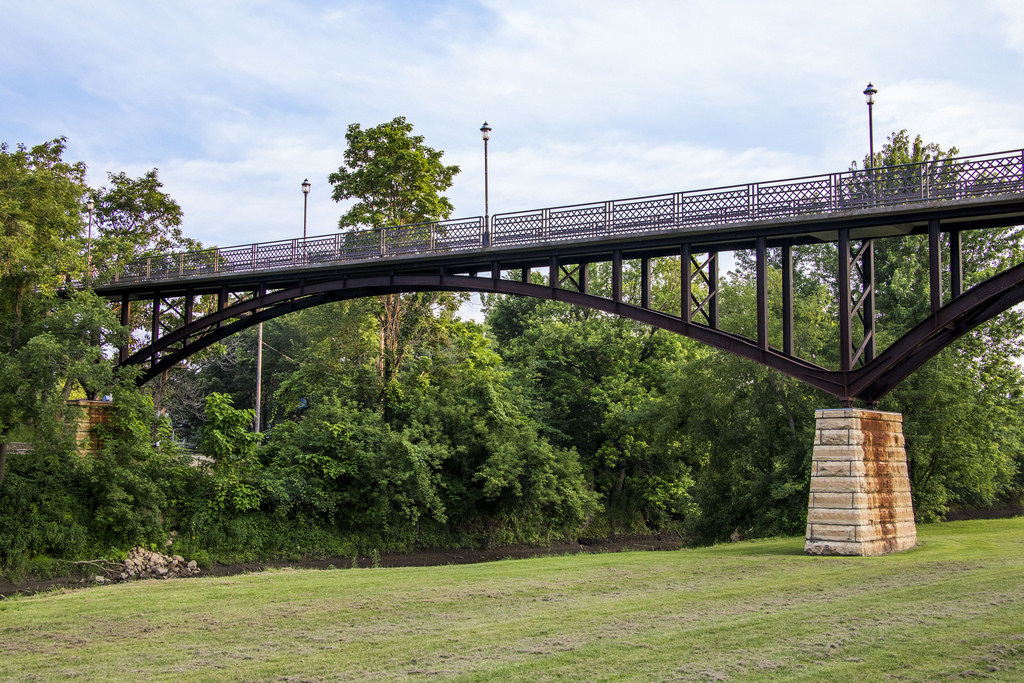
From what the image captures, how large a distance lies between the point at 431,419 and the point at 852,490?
20765mm

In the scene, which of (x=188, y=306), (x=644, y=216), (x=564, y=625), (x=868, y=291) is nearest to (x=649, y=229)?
→ (x=644, y=216)

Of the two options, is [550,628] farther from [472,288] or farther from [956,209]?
[472,288]

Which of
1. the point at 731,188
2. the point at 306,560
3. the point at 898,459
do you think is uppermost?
the point at 731,188

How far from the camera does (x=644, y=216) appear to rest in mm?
25969

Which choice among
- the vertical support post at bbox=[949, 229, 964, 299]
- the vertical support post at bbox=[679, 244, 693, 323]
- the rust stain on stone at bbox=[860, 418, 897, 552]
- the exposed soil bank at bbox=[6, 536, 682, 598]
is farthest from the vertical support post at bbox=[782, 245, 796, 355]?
the exposed soil bank at bbox=[6, 536, 682, 598]

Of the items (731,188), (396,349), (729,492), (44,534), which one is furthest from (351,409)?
Answer: (731,188)

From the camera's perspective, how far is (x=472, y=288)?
2969cm

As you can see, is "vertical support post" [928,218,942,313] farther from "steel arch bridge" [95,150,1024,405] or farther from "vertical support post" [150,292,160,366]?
"vertical support post" [150,292,160,366]

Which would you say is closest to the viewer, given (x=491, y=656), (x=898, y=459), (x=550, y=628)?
(x=491, y=656)

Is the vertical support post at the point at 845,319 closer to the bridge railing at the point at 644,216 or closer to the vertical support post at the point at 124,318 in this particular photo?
the bridge railing at the point at 644,216

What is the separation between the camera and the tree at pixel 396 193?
137ft

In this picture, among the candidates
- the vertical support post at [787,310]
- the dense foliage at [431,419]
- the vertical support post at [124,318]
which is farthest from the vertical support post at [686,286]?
the vertical support post at [124,318]

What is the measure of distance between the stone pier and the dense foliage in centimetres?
823

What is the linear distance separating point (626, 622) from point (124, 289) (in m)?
28.9
